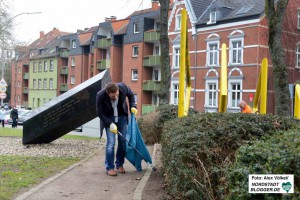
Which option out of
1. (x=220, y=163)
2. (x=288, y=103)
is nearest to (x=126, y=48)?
(x=288, y=103)

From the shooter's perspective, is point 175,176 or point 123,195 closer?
point 175,176

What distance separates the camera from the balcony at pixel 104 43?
53469mm

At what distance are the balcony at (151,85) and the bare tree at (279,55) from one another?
32123 millimetres

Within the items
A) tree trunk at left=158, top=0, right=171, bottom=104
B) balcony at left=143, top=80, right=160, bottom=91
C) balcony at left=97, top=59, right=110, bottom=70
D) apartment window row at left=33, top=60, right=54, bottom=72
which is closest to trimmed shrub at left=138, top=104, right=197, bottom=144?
tree trunk at left=158, top=0, right=171, bottom=104

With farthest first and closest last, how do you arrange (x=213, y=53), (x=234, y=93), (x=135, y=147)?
(x=213, y=53), (x=234, y=93), (x=135, y=147)

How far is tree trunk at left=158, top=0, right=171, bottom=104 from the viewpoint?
16031mm

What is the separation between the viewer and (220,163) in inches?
176

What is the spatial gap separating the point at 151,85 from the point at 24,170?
125 feet

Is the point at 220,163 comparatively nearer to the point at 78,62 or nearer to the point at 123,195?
the point at 123,195

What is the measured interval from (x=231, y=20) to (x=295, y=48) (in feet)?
19.8

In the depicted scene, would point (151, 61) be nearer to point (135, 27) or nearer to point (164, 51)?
point (135, 27)

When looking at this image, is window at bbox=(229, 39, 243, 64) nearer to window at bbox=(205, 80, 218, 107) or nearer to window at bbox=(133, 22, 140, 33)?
window at bbox=(205, 80, 218, 107)

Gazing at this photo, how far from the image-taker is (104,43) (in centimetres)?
5406

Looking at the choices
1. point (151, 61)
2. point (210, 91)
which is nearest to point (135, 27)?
point (151, 61)
